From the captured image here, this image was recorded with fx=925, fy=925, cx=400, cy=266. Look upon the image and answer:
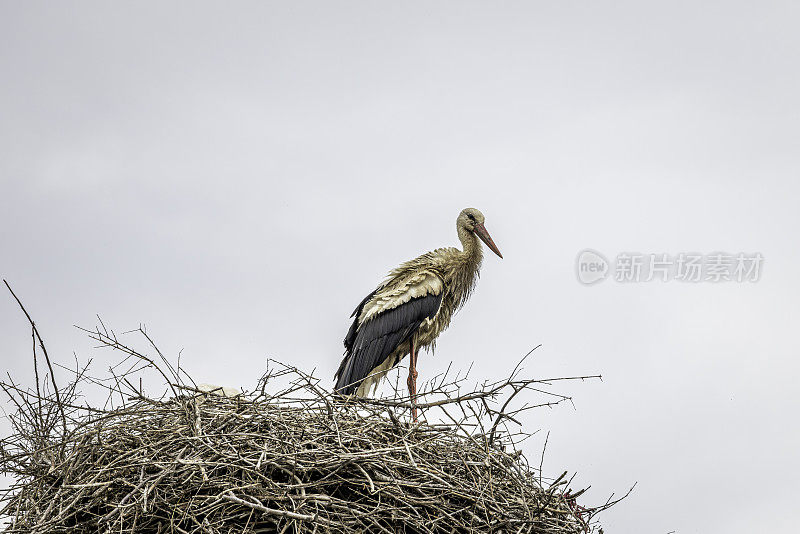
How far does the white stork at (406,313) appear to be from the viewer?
7195mm

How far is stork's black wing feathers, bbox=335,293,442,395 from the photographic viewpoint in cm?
716

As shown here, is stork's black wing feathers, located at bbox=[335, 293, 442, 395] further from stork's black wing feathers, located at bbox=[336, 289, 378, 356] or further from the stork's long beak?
the stork's long beak

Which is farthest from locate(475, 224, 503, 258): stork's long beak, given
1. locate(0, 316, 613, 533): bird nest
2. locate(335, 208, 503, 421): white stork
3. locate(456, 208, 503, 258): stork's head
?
locate(0, 316, 613, 533): bird nest

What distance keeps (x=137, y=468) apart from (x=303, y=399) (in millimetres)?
787

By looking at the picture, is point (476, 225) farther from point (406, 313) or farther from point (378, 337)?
point (378, 337)

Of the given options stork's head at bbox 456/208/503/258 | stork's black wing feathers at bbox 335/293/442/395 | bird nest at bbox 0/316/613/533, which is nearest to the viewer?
bird nest at bbox 0/316/613/533

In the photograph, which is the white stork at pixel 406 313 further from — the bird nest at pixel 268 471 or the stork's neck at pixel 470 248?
the bird nest at pixel 268 471

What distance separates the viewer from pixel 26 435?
14.4ft

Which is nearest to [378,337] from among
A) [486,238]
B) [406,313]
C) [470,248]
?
[406,313]

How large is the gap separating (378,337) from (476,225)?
5.05ft

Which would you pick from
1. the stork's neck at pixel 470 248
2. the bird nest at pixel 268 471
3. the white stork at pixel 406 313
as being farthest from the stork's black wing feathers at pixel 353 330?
the bird nest at pixel 268 471

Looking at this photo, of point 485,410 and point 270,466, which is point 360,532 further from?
point 485,410

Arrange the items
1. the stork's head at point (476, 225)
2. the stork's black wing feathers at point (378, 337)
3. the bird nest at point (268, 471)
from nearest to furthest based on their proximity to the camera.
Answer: the bird nest at point (268, 471) < the stork's black wing feathers at point (378, 337) < the stork's head at point (476, 225)

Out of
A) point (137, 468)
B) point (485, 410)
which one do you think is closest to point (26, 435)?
point (137, 468)
